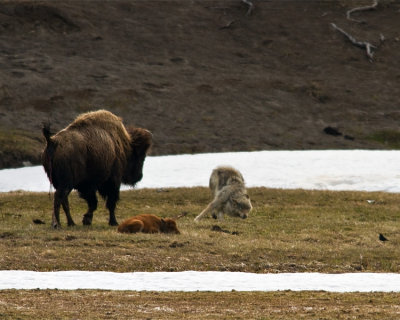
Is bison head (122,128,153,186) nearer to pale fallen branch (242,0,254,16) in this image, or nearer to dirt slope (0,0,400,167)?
dirt slope (0,0,400,167)

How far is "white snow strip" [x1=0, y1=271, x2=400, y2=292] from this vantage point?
59.4 feet

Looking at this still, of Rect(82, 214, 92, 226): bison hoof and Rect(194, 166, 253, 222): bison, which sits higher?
Rect(82, 214, 92, 226): bison hoof

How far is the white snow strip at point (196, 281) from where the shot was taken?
18.1 meters

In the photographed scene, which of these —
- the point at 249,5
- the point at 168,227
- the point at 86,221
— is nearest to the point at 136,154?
the point at 86,221

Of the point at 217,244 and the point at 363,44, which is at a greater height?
the point at 217,244

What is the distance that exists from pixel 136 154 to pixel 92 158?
2.86 m

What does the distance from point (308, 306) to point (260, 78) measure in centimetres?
7301

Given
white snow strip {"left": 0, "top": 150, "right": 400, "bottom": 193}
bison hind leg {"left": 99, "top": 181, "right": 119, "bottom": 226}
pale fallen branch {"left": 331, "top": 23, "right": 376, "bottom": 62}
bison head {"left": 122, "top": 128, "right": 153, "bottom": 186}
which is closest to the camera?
bison hind leg {"left": 99, "top": 181, "right": 119, "bottom": 226}

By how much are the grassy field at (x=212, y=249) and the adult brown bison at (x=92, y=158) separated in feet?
3.68

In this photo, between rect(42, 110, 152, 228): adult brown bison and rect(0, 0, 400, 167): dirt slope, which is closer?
rect(42, 110, 152, 228): adult brown bison

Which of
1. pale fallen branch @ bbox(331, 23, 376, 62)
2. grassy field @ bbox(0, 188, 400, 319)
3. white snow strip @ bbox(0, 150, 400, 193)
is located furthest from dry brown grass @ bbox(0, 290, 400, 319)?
pale fallen branch @ bbox(331, 23, 376, 62)

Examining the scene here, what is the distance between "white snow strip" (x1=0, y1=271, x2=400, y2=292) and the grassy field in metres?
0.80

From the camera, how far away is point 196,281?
18859 mm

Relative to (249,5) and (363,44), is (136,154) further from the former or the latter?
(249,5)
